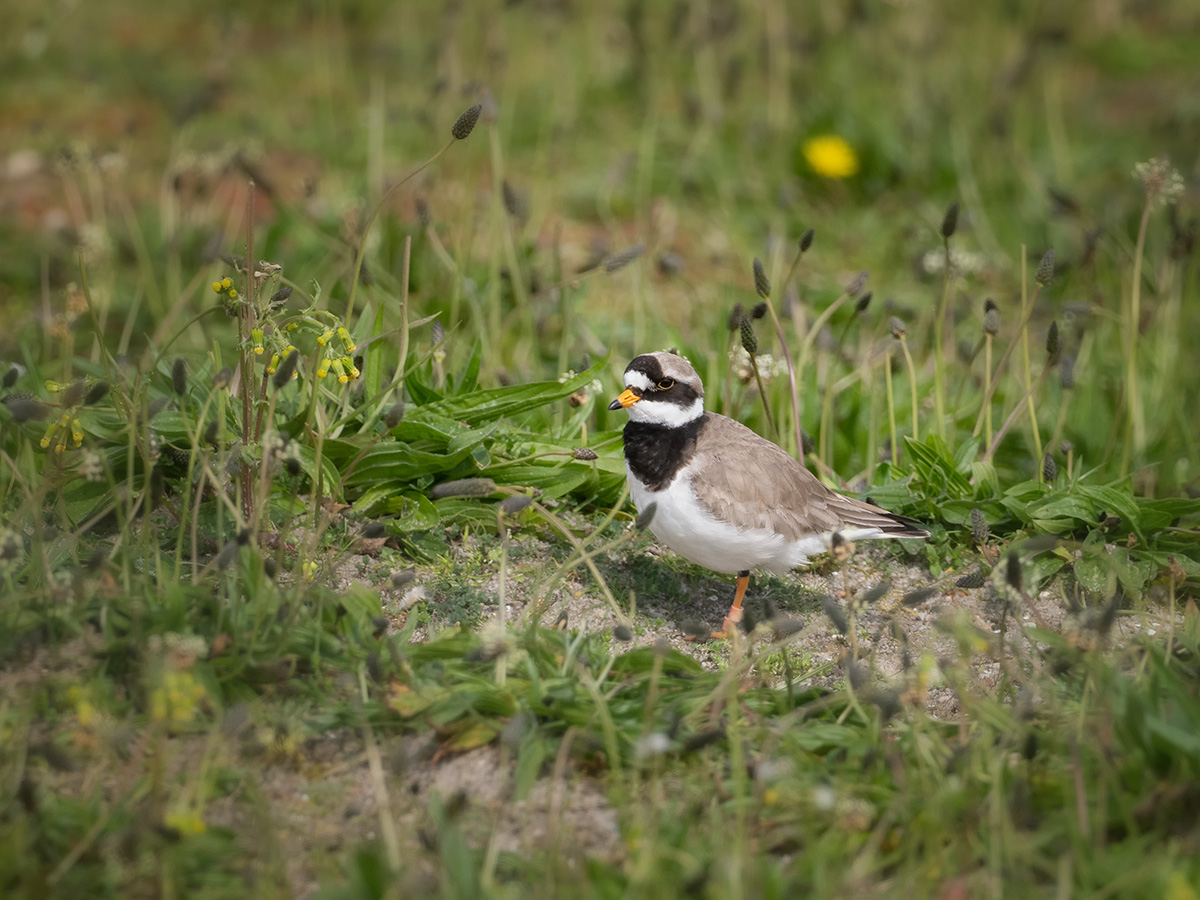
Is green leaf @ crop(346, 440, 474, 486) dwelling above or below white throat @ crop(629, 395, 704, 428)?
below

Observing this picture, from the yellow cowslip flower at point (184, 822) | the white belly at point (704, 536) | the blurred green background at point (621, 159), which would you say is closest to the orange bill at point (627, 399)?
the white belly at point (704, 536)

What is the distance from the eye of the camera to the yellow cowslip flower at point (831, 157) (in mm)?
7770

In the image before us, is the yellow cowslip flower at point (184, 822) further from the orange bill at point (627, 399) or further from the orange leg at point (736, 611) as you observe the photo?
the orange bill at point (627, 399)

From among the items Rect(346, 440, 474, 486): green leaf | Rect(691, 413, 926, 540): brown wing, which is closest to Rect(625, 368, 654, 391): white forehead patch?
Rect(691, 413, 926, 540): brown wing

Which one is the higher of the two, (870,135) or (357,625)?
(870,135)

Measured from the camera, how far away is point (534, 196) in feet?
22.6

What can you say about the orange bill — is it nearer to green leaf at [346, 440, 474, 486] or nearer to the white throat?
the white throat

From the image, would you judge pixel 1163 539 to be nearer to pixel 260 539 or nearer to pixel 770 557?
pixel 770 557

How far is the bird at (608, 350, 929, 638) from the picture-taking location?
401cm

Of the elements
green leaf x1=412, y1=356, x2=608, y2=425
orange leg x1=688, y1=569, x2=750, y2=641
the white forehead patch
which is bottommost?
orange leg x1=688, y1=569, x2=750, y2=641

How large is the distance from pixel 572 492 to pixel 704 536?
0.91 meters

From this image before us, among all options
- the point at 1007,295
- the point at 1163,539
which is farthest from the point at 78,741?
the point at 1007,295

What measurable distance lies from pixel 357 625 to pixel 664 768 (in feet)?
3.29

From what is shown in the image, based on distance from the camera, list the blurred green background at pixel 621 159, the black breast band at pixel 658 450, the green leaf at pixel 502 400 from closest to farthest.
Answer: the black breast band at pixel 658 450 < the green leaf at pixel 502 400 < the blurred green background at pixel 621 159
